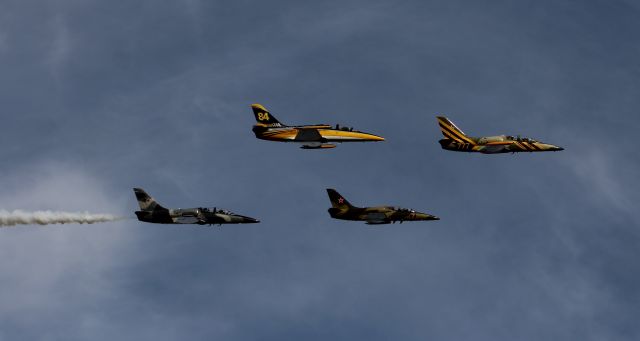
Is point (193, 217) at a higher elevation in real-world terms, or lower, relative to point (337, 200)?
lower

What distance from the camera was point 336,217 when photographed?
200 metres

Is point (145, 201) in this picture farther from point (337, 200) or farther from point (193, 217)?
point (337, 200)

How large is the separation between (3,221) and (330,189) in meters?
62.6

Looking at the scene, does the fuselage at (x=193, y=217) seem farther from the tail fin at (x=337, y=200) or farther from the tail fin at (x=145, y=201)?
the tail fin at (x=337, y=200)

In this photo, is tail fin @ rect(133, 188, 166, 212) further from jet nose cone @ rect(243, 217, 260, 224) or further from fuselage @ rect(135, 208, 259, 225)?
jet nose cone @ rect(243, 217, 260, 224)

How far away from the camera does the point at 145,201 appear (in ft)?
632

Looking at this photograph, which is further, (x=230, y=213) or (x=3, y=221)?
(x=230, y=213)

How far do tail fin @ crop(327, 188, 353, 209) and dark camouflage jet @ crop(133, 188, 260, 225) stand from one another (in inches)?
628

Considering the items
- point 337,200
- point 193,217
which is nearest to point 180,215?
point 193,217

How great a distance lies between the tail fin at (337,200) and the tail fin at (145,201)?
3334 centimetres

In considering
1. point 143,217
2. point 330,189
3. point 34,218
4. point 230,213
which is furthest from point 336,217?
point 34,218

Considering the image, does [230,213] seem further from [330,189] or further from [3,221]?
[3,221]

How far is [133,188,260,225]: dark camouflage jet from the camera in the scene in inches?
7505

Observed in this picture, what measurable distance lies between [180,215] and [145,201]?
743 centimetres
